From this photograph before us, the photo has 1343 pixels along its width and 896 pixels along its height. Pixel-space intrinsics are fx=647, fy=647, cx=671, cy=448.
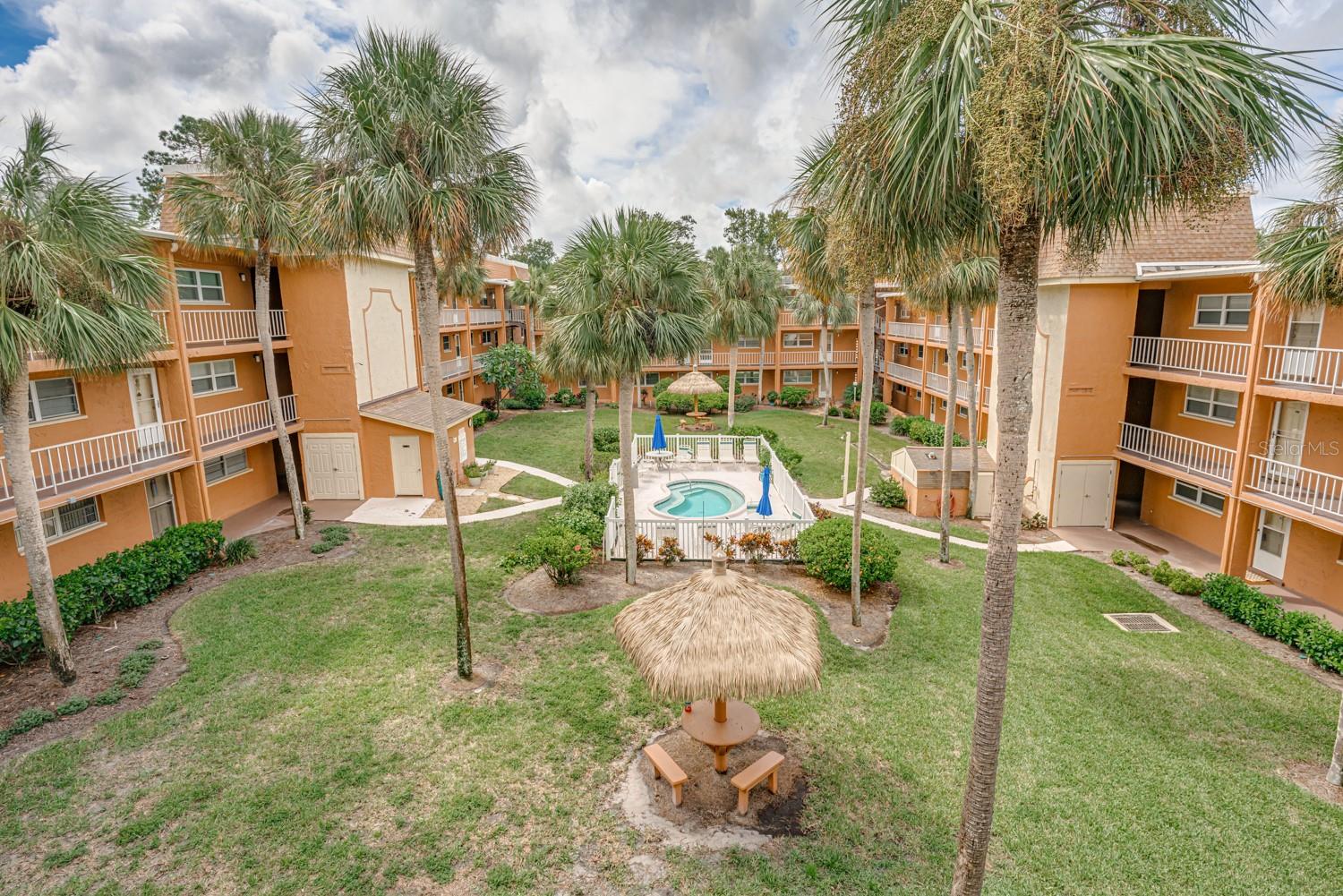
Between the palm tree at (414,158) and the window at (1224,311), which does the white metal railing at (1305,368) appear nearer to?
the window at (1224,311)

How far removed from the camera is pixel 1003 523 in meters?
5.98

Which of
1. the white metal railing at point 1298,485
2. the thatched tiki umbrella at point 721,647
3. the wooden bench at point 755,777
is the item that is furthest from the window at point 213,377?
the white metal railing at point 1298,485

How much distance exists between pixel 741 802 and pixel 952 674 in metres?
5.57

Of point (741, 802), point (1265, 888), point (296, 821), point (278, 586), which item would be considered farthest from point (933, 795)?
point (278, 586)

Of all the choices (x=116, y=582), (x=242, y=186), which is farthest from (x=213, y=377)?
(x=116, y=582)

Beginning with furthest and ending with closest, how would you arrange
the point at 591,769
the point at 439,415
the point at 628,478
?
the point at 628,478
the point at 439,415
the point at 591,769

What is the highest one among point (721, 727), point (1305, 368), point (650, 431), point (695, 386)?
point (1305, 368)

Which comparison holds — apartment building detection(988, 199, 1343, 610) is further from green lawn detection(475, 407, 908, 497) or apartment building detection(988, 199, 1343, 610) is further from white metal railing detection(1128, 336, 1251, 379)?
green lawn detection(475, 407, 908, 497)

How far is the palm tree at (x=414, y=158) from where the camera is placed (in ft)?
33.4

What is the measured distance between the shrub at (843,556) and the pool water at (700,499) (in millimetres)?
7335

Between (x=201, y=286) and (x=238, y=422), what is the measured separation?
4.13 m

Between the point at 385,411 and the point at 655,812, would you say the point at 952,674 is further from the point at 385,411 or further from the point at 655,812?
the point at 385,411

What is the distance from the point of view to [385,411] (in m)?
22.8

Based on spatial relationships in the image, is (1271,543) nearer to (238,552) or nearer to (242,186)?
(238,552)
